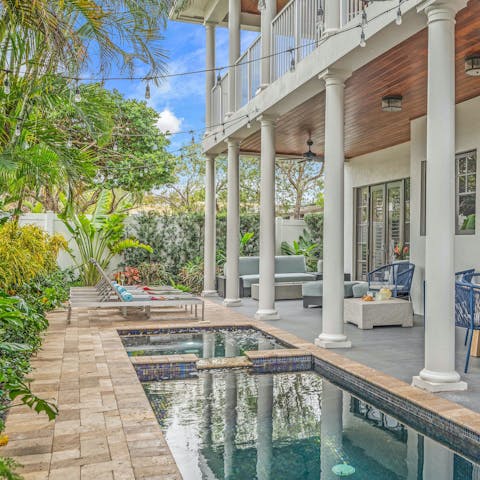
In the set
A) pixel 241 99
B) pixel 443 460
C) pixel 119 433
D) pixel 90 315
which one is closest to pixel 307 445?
pixel 443 460

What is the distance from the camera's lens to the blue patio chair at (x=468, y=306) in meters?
5.24

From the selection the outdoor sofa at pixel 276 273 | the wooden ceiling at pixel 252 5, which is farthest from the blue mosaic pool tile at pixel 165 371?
the wooden ceiling at pixel 252 5

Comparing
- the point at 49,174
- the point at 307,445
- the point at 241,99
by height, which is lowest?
the point at 307,445

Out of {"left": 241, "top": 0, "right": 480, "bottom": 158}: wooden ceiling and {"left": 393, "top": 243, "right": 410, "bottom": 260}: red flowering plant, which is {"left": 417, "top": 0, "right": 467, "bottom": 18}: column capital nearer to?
{"left": 241, "top": 0, "right": 480, "bottom": 158}: wooden ceiling

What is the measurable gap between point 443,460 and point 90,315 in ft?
25.7

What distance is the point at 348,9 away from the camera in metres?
6.62

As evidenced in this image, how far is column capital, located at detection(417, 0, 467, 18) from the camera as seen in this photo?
4570 mm

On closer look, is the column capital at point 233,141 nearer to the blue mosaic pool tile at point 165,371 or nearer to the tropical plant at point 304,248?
the tropical plant at point 304,248

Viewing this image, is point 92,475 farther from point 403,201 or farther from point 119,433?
point 403,201

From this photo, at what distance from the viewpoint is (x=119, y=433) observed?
375cm

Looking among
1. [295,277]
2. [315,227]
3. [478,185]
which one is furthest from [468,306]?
[315,227]

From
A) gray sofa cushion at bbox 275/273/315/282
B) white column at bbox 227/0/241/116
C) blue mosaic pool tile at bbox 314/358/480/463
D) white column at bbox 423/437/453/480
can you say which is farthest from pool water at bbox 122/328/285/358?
white column at bbox 227/0/241/116

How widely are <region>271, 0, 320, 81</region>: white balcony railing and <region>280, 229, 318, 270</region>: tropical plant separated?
742cm

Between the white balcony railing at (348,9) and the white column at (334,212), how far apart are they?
663 mm
